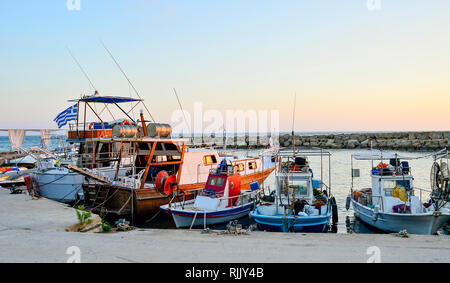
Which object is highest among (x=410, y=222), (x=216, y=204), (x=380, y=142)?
(x=380, y=142)

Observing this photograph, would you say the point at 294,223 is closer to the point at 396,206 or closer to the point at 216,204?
the point at 216,204

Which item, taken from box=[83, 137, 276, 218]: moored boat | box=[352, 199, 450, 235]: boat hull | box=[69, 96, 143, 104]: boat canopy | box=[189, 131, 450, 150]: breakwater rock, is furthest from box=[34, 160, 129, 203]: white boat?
box=[189, 131, 450, 150]: breakwater rock

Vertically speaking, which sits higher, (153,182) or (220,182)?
(220,182)

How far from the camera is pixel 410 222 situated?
14.2 m

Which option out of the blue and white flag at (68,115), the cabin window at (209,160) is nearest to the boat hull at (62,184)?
the blue and white flag at (68,115)

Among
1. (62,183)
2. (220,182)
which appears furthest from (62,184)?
(220,182)

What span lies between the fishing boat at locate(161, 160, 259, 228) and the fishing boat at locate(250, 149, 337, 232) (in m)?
1.59

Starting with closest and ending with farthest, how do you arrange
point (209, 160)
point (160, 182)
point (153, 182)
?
point (160, 182), point (153, 182), point (209, 160)

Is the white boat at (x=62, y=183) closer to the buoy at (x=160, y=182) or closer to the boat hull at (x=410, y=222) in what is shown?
the buoy at (x=160, y=182)

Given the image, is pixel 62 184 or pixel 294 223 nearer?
pixel 294 223

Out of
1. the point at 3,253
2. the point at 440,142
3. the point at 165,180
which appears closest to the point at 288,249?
the point at 3,253

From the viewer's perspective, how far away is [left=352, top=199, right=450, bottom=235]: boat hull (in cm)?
1377

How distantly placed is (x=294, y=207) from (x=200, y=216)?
4.18 meters

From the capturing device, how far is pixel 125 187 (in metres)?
17.5
